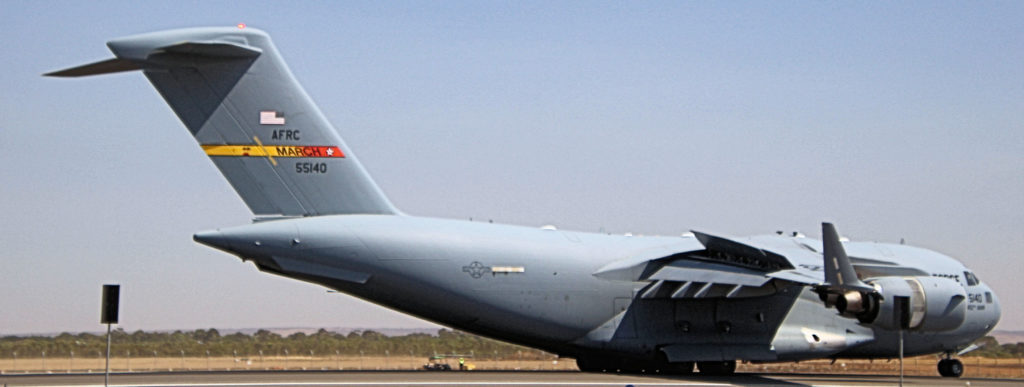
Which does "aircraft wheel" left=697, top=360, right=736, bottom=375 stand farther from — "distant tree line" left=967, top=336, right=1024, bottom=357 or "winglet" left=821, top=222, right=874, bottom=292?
"distant tree line" left=967, top=336, right=1024, bottom=357

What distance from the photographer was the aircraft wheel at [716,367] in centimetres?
2231

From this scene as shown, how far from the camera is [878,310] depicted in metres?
18.6

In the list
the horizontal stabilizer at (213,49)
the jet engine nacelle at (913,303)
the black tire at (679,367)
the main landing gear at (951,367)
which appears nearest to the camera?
the jet engine nacelle at (913,303)

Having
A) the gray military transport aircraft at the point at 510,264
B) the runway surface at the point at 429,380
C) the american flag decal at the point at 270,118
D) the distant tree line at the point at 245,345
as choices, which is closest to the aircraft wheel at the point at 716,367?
the gray military transport aircraft at the point at 510,264

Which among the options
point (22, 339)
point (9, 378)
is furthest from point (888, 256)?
point (22, 339)

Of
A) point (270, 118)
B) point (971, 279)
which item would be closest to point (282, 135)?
point (270, 118)

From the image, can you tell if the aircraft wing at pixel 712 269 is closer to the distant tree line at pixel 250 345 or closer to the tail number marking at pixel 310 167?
the tail number marking at pixel 310 167

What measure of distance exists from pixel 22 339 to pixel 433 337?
37.1ft

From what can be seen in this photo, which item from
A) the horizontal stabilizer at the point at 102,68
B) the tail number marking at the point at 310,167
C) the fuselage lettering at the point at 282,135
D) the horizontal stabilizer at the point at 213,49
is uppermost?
the horizontal stabilizer at the point at 213,49

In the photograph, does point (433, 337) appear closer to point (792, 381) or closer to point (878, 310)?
point (792, 381)

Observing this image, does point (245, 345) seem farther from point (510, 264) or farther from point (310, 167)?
point (510, 264)

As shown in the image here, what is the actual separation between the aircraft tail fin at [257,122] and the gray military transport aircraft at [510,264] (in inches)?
0.9

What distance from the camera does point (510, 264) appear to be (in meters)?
21.1

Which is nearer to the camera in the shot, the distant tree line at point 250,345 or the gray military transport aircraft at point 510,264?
the gray military transport aircraft at point 510,264
